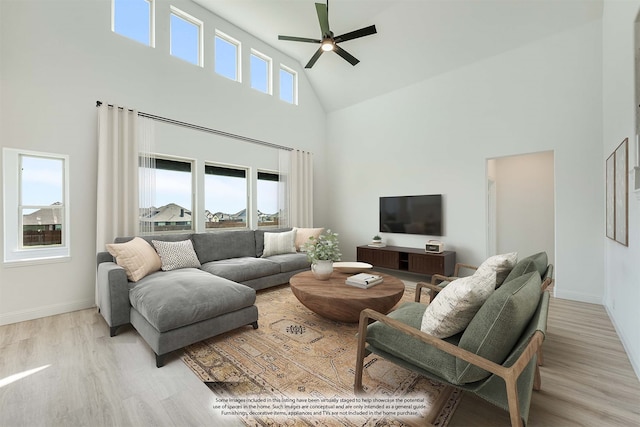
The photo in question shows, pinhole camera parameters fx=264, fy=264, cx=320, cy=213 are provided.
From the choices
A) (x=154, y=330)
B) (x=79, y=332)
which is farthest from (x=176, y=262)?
(x=154, y=330)

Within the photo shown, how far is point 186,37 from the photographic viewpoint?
4.27m

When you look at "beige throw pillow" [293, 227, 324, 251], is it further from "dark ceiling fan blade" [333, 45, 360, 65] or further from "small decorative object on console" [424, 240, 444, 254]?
"dark ceiling fan blade" [333, 45, 360, 65]

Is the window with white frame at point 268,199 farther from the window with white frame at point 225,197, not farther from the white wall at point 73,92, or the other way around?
the white wall at point 73,92

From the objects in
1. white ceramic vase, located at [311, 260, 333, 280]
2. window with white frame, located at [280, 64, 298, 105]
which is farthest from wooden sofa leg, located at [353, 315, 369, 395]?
window with white frame, located at [280, 64, 298, 105]

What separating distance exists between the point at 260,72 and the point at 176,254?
153 inches

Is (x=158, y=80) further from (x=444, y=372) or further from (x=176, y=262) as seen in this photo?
(x=444, y=372)

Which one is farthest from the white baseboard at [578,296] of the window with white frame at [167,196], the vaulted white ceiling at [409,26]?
the window with white frame at [167,196]

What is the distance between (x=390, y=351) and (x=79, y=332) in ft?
9.85

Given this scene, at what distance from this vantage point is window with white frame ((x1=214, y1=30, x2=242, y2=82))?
4.62 metres

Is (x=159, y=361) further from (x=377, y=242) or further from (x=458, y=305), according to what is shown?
(x=377, y=242)

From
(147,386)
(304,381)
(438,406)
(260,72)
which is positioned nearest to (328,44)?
(260,72)

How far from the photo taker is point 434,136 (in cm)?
471

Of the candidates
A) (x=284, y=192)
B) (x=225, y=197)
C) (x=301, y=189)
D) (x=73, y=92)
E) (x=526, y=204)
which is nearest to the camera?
(x=73, y=92)

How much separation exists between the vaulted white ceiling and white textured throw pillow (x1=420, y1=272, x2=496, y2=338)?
3.99 meters
